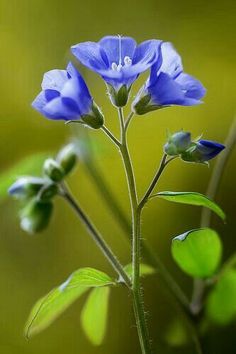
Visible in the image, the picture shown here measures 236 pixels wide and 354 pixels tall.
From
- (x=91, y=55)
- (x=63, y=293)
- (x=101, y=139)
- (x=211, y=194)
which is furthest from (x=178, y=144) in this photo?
(x=101, y=139)

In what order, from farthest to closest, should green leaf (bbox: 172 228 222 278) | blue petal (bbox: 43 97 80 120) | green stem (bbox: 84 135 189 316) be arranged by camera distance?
green stem (bbox: 84 135 189 316), green leaf (bbox: 172 228 222 278), blue petal (bbox: 43 97 80 120)

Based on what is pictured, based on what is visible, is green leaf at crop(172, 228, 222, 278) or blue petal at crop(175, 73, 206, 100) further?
green leaf at crop(172, 228, 222, 278)

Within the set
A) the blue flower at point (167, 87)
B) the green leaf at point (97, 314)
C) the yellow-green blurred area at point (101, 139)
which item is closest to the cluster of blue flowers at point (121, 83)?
the blue flower at point (167, 87)

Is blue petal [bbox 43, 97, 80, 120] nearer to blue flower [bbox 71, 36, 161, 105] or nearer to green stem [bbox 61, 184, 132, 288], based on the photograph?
blue flower [bbox 71, 36, 161, 105]

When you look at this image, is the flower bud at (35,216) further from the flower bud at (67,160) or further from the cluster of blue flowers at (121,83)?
Answer: the cluster of blue flowers at (121,83)

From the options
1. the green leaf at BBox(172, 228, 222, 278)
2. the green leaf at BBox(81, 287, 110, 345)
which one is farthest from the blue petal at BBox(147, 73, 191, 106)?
the green leaf at BBox(81, 287, 110, 345)

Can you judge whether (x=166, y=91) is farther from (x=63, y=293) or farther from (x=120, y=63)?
(x=63, y=293)
